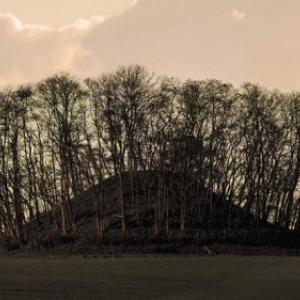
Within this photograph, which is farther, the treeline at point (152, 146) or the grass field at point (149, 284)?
the treeline at point (152, 146)

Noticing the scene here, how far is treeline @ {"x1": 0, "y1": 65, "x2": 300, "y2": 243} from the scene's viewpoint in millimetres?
65875

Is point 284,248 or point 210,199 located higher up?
point 210,199

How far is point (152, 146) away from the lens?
216 ft

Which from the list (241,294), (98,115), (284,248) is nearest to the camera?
(241,294)

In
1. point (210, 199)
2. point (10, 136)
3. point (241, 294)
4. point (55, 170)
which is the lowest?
point (241, 294)

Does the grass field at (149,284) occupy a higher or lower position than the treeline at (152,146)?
lower

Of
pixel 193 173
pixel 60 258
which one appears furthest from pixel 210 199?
pixel 60 258

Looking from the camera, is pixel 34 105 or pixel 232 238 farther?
pixel 34 105

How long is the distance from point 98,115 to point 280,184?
2224cm

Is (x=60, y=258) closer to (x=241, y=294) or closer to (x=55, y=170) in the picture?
(x=55, y=170)

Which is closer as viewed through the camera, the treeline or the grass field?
the grass field

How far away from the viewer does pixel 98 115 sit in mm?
67125

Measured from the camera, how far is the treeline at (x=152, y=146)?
65.9m

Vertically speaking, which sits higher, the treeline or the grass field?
the treeline
